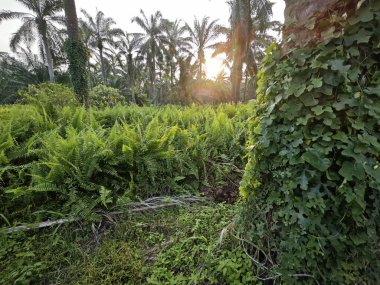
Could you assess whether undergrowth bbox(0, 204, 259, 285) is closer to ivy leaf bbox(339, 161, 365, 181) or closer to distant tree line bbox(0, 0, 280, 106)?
ivy leaf bbox(339, 161, 365, 181)

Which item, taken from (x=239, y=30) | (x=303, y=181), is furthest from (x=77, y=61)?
(x=303, y=181)

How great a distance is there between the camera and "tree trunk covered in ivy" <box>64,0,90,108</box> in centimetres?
888

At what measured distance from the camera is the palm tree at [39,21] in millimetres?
20375

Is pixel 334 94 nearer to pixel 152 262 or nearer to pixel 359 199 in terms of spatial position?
pixel 359 199

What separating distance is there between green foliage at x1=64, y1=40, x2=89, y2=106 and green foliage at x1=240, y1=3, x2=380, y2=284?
9.15 metres

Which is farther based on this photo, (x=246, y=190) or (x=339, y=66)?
(x=246, y=190)


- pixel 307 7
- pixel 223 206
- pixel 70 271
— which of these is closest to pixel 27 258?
pixel 70 271

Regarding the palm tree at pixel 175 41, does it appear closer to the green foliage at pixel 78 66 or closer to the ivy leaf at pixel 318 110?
the green foliage at pixel 78 66

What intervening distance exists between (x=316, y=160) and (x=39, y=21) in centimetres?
2737

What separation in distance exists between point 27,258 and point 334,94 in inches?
110

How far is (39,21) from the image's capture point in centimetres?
2111

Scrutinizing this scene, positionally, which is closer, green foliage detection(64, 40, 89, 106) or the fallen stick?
the fallen stick

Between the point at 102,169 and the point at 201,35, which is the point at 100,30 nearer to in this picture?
the point at 201,35

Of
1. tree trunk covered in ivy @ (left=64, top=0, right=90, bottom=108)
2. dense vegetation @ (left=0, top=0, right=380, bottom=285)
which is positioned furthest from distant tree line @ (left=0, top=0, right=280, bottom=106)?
dense vegetation @ (left=0, top=0, right=380, bottom=285)
